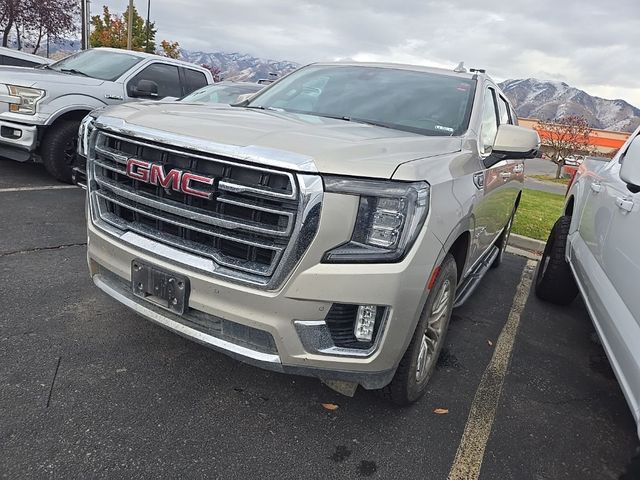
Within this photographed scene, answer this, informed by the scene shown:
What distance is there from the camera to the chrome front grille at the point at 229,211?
202 centimetres

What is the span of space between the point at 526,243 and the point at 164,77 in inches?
230

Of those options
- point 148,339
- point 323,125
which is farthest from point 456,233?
point 148,339

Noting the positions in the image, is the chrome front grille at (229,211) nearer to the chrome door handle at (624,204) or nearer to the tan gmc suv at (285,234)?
the tan gmc suv at (285,234)

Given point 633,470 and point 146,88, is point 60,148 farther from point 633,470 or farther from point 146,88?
point 633,470

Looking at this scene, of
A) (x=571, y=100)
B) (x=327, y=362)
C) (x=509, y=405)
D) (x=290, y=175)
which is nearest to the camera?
(x=290, y=175)

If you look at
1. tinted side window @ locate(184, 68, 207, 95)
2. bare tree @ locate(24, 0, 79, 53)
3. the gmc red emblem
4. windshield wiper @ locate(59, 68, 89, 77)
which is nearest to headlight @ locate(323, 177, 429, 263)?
the gmc red emblem

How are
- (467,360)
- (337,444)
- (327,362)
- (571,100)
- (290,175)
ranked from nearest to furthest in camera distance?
(290,175) < (327,362) < (337,444) < (467,360) < (571,100)

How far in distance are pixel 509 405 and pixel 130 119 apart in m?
2.60

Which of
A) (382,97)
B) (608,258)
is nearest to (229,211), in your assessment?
(382,97)

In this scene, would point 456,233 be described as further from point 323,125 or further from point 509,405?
point 509,405

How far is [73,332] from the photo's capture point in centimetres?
305

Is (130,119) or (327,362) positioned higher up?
(130,119)

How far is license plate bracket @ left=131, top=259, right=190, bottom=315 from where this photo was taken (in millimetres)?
2257

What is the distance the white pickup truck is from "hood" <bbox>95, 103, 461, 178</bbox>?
3950 millimetres
